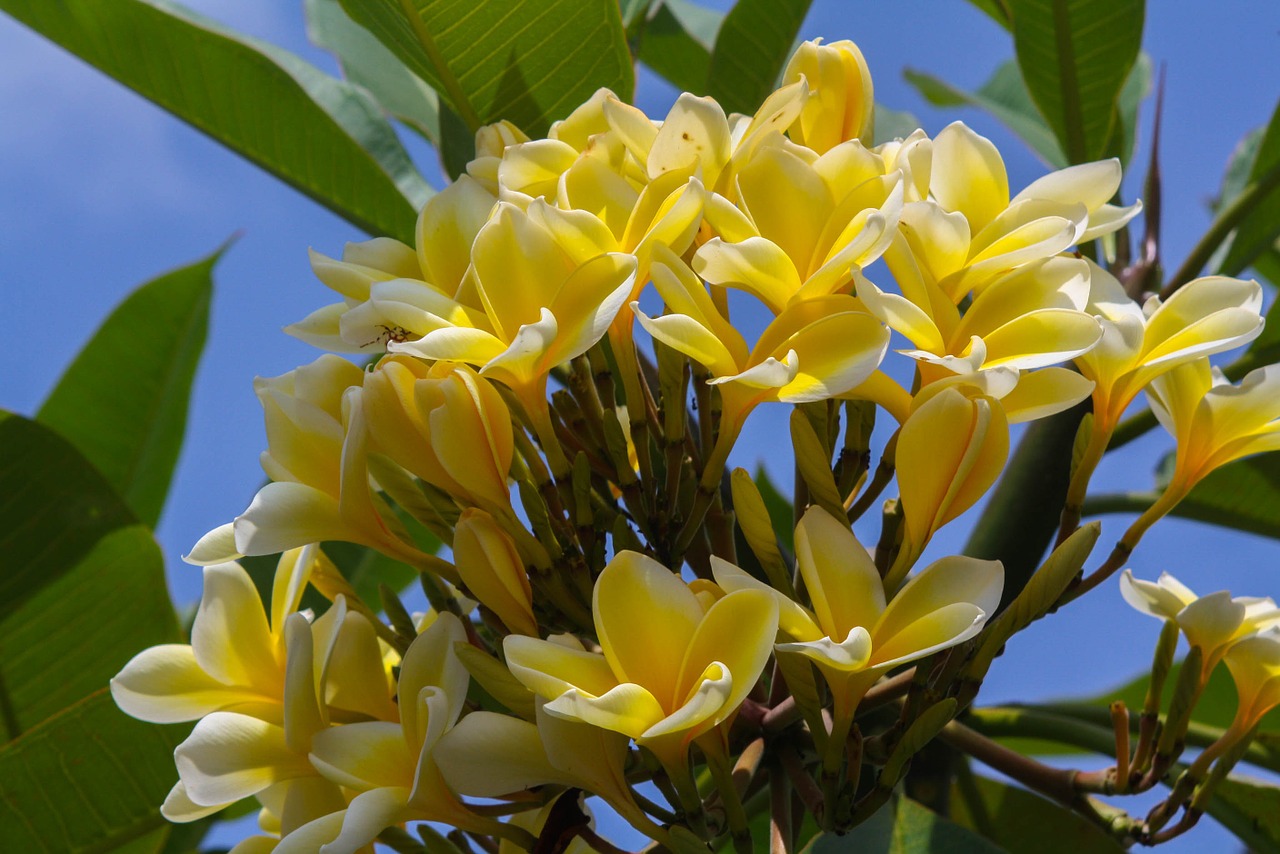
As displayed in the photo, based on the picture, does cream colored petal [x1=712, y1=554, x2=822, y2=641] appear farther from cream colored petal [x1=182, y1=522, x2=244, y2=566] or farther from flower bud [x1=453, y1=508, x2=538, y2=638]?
cream colored petal [x1=182, y1=522, x2=244, y2=566]

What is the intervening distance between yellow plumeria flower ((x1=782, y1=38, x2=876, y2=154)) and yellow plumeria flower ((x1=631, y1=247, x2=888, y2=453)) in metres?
0.22

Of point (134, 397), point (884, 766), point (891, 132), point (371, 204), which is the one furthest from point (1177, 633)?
point (134, 397)

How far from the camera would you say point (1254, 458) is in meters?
1.27

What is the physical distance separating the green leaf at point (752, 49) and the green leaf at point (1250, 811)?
81 centimetres

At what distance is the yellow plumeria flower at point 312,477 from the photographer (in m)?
0.62

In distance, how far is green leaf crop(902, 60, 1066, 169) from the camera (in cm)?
194

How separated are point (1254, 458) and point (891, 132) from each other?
2.19ft

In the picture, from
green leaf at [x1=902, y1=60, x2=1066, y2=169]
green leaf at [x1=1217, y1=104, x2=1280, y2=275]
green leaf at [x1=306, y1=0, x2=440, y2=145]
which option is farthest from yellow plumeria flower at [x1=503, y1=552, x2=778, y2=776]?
green leaf at [x1=902, y1=60, x2=1066, y2=169]

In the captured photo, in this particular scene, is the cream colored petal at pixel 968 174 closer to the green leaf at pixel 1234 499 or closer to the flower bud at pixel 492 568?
the flower bud at pixel 492 568

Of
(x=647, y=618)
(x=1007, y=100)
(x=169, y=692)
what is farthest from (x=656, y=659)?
(x=1007, y=100)

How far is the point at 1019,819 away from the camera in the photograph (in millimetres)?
1183

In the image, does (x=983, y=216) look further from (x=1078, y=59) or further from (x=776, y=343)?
(x=1078, y=59)

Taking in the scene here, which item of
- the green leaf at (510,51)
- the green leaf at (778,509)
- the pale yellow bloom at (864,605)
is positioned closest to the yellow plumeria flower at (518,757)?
the pale yellow bloom at (864,605)

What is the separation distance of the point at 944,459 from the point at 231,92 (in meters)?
0.86
